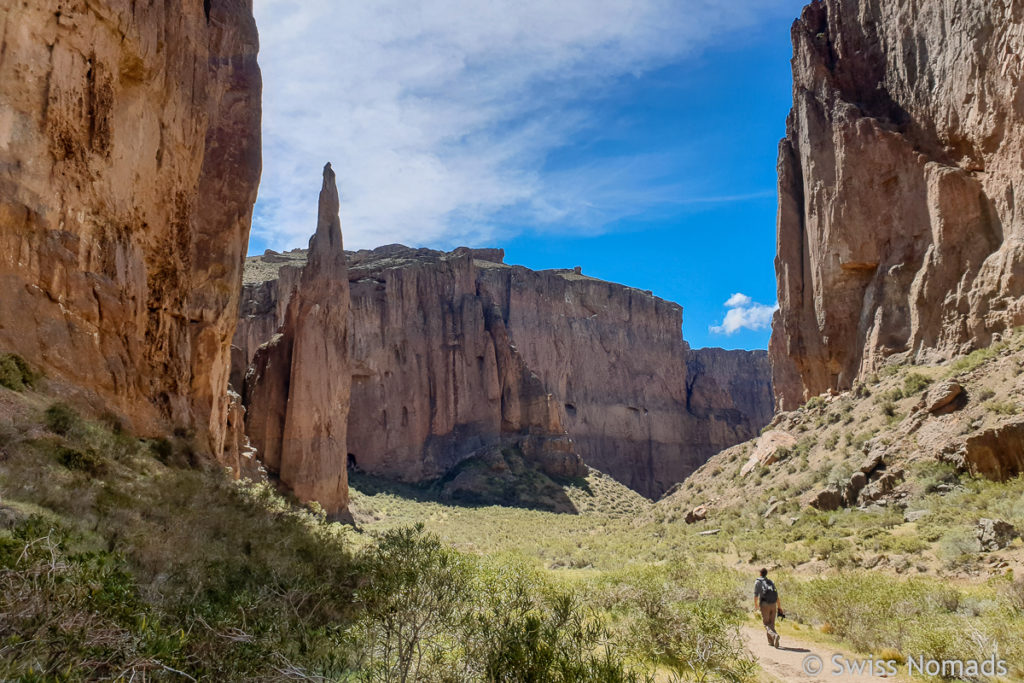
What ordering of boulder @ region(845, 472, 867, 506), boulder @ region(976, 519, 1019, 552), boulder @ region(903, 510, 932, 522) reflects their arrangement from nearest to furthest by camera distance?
boulder @ region(976, 519, 1019, 552)
boulder @ region(903, 510, 932, 522)
boulder @ region(845, 472, 867, 506)

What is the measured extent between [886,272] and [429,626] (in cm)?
2900

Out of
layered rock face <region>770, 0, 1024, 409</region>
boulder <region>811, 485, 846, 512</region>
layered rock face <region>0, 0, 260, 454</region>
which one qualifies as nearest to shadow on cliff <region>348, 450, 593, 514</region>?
layered rock face <region>770, 0, 1024, 409</region>

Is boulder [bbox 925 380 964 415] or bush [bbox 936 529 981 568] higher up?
boulder [bbox 925 380 964 415]

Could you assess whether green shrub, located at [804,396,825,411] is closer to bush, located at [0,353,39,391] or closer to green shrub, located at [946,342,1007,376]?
green shrub, located at [946,342,1007,376]

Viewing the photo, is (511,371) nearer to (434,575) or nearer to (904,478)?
(904,478)

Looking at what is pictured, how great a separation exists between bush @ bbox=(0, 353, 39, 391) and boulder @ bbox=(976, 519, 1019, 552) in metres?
18.4

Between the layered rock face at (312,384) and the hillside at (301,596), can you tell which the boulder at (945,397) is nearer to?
the hillside at (301,596)

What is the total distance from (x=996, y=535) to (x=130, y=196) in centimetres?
2073

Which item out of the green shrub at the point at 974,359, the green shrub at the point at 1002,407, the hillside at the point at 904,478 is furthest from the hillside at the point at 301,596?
the green shrub at the point at 974,359

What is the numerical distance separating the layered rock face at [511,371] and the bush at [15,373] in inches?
1015

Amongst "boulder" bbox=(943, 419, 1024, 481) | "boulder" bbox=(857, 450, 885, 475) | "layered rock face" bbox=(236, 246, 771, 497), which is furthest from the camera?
"layered rock face" bbox=(236, 246, 771, 497)

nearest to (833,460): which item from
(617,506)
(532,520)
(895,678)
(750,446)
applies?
(750,446)

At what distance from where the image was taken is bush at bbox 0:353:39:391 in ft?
36.9

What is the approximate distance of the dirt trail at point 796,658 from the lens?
8.76 m
